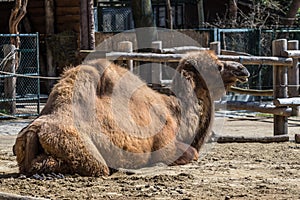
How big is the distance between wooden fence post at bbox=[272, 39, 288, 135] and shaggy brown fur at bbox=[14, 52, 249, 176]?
2.92 m

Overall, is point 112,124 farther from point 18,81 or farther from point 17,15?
point 18,81

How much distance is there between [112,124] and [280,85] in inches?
184

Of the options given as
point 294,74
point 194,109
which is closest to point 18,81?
point 294,74

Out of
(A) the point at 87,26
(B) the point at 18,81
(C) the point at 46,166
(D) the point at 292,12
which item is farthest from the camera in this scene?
(D) the point at 292,12

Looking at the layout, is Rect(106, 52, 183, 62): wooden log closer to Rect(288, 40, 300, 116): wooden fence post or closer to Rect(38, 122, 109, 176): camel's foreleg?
Rect(288, 40, 300, 116): wooden fence post

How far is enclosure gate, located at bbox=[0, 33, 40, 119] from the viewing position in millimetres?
15289

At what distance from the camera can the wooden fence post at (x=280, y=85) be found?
11.0 meters

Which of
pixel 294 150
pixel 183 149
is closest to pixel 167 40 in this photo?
pixel 294 150

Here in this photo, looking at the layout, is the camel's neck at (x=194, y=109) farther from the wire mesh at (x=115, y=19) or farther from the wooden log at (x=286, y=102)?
the wire mesh at (x=115, y=19)

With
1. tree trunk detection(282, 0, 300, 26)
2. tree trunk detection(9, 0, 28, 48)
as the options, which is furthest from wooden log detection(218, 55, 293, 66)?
tree trunk detection(282, 0, 300, 26)

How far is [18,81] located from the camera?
1883cm

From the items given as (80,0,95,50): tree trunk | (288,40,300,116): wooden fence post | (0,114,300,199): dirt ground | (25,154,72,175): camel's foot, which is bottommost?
(0,114,300,199): dirt ground

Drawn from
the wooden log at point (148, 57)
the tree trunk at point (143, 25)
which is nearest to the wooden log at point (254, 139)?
the wooden log at point (148, 57)

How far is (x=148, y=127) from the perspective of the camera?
7.44 metres
